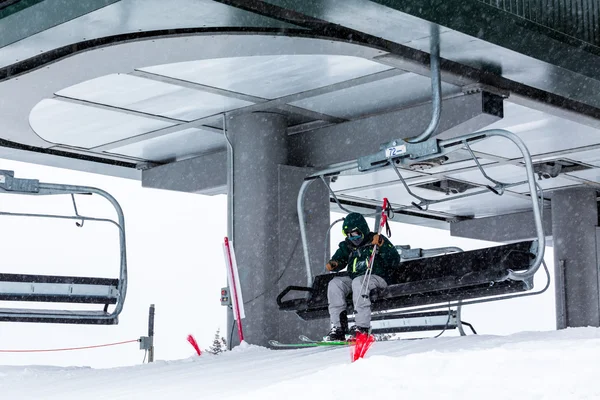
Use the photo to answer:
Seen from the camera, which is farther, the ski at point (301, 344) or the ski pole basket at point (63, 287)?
the ski pole basket at point (63, 287)

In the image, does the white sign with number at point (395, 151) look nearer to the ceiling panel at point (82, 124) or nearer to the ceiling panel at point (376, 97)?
the ceiling panel at point (376, 97)

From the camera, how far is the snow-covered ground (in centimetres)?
483

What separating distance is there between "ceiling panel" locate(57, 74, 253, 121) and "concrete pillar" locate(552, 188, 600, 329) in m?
8.63

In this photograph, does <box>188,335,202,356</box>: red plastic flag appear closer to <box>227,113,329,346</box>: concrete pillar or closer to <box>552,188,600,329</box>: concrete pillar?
<box>227,113,329,346</box>: concrete pillar

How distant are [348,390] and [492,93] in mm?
6520

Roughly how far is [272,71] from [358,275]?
8.12 feet

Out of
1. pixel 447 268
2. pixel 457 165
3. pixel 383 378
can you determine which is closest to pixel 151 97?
pixel 447 268

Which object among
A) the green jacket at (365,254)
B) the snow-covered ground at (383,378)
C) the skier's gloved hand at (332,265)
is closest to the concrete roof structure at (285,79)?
the green jacket at (365,254)

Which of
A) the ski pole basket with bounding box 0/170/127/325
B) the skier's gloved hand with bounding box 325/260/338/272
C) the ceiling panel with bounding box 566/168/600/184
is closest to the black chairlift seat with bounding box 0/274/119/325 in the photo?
the ski pole basket with bounding box 0/170/127/325

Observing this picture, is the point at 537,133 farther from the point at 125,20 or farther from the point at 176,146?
the point at 125,20

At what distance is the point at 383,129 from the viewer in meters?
12.1

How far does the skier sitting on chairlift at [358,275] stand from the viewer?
1055 cm

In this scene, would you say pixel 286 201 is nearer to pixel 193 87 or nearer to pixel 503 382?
pixel 193 87

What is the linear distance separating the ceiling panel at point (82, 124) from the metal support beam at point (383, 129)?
6.24 ft
